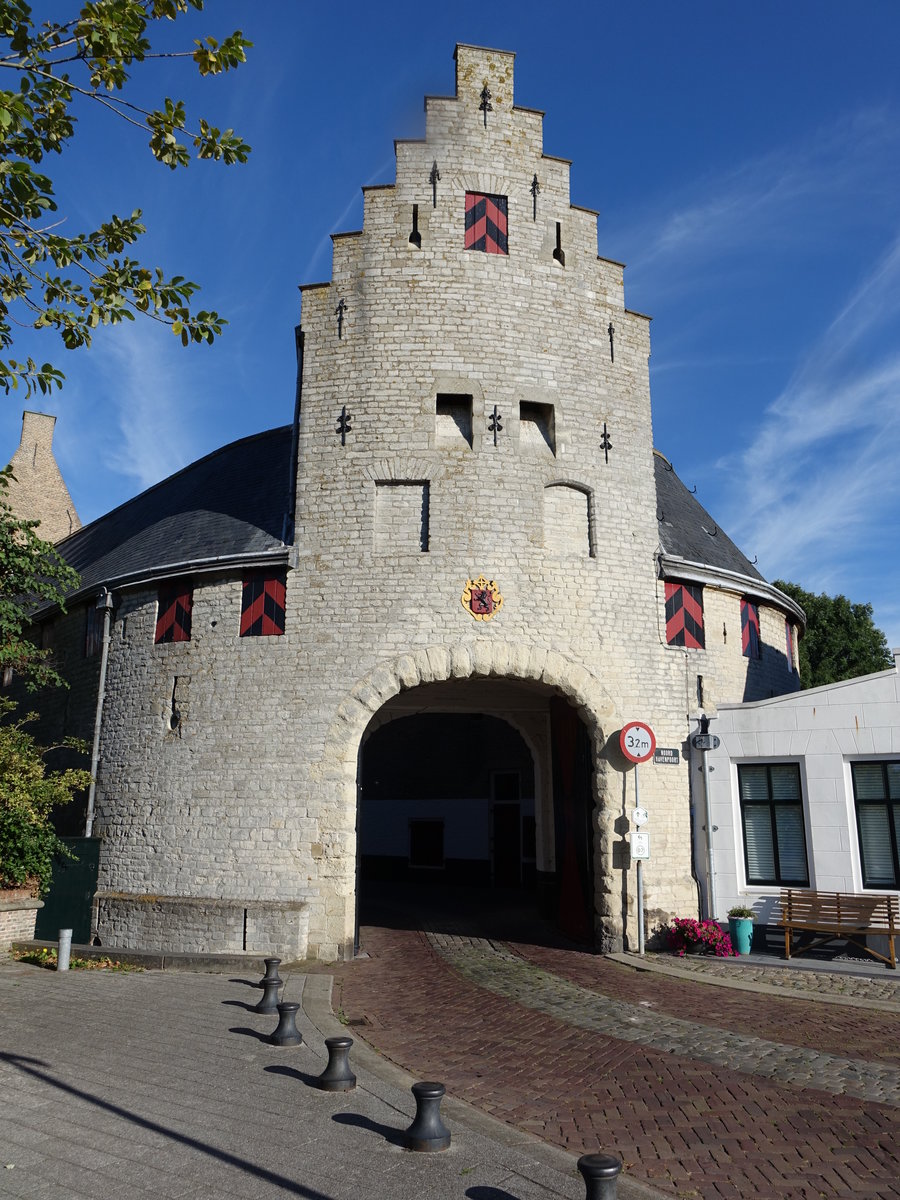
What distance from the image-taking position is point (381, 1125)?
16.1ft

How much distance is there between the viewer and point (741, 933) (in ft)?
36.9

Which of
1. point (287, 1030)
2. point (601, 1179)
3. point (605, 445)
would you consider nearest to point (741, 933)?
point (287, 1030)

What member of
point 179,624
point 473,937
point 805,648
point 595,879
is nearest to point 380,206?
point 179,624

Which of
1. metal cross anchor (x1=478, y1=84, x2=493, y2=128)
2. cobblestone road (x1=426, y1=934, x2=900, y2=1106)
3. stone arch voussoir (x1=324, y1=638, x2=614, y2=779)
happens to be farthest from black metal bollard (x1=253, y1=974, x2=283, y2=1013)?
metal cross anchor (x1=478, y1=84, x2=493, y2=128)

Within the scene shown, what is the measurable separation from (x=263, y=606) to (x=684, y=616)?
20.9 ft

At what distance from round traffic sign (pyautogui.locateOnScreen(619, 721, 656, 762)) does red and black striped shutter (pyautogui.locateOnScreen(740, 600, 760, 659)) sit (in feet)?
9.37

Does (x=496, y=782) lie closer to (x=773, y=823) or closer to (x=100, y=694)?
(x=773, y=823)

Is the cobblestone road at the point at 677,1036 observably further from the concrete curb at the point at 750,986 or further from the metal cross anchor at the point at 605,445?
the metal cross anchor at the point at 605,445

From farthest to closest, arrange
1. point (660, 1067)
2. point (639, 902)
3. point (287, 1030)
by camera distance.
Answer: point (639, 902)
point (287, 1030)
point (660, 1067)

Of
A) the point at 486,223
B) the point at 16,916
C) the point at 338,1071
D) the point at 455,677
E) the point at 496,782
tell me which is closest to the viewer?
the point at 338,1071

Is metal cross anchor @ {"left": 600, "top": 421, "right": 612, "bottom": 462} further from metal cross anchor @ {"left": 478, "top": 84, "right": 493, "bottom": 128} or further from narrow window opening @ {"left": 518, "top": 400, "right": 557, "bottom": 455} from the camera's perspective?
metal cross anchor @ {"left": 478, "top": 84, "right": 493, "bottom": 128}

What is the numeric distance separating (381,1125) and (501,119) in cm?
1397

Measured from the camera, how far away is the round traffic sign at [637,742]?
38.3 ft

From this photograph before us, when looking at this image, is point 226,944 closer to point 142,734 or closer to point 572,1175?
point 142,734
